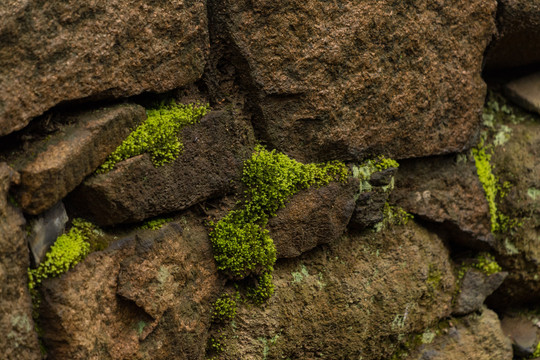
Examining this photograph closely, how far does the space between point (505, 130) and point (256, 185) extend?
5.32 ft

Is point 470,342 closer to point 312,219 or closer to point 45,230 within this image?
point 312,219

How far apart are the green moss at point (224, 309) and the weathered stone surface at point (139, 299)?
0.11 feet

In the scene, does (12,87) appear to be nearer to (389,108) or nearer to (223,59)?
(223,59)

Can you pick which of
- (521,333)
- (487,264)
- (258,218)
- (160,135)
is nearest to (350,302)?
(258,218)

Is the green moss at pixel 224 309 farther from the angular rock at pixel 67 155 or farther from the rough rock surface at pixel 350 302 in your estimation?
the angular rock at pixel 67 155

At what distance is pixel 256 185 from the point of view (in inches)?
91.8

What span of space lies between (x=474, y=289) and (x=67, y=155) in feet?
6.98

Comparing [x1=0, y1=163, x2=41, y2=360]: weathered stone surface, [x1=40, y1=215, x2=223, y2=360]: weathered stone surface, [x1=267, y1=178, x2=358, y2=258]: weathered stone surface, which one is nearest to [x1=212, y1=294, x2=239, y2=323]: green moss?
[x1=40, y1=215, x2=223, y2=360]: weathered stone surface

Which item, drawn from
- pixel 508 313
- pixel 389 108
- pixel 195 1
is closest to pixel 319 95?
pixel 389 108

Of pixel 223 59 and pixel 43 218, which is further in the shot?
pixel 223 59

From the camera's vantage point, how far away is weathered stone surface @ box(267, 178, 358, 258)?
2377mm

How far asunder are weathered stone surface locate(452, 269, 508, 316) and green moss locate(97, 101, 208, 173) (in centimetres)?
164

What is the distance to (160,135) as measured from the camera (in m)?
2.05

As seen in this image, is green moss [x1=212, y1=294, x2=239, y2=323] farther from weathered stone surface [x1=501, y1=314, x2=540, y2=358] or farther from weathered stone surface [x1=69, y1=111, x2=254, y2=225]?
weathered stone surface [x1=501, y1=314, x2=540, y2=358]
